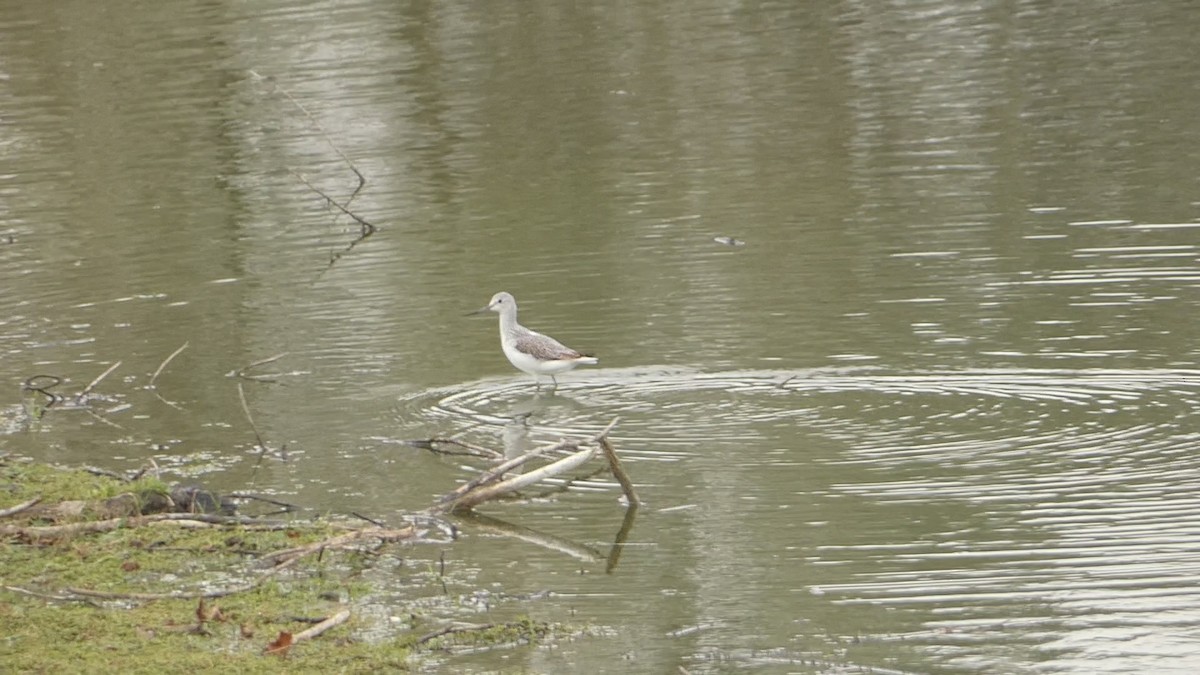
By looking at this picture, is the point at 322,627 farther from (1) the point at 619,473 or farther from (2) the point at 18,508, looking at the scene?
(1) the point at 619,473

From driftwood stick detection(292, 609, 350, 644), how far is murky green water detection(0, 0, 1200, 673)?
0.59m

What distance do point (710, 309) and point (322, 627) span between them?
6.76 metres

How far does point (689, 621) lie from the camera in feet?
25.6

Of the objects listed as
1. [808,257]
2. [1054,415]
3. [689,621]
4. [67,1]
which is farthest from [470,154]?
[67,1]

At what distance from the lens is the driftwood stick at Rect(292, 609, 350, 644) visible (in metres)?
7.25

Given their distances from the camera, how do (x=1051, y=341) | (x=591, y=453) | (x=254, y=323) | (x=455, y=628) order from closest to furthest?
(x=455, y=628)
(x=591, y=453)
(x=1051, y=341)
(x=254, y=323)

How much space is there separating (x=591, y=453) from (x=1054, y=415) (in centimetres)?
313

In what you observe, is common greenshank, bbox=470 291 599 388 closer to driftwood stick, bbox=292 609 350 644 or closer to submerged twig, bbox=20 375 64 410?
submerged twig, bbox=20 375 64 410

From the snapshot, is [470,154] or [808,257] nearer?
[808,257]

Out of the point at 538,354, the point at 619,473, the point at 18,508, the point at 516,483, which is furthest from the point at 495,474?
the point at 538,354

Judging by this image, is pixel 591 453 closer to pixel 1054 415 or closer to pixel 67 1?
pixel 1054 415

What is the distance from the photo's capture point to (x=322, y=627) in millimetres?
7344

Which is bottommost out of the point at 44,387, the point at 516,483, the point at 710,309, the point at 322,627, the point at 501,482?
the point at 710,309

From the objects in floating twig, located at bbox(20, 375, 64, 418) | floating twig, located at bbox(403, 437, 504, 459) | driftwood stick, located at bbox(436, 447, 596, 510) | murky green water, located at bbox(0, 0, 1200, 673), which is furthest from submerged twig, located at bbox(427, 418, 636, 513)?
floating twig, located at bbox(20, 375, 64, 418)
